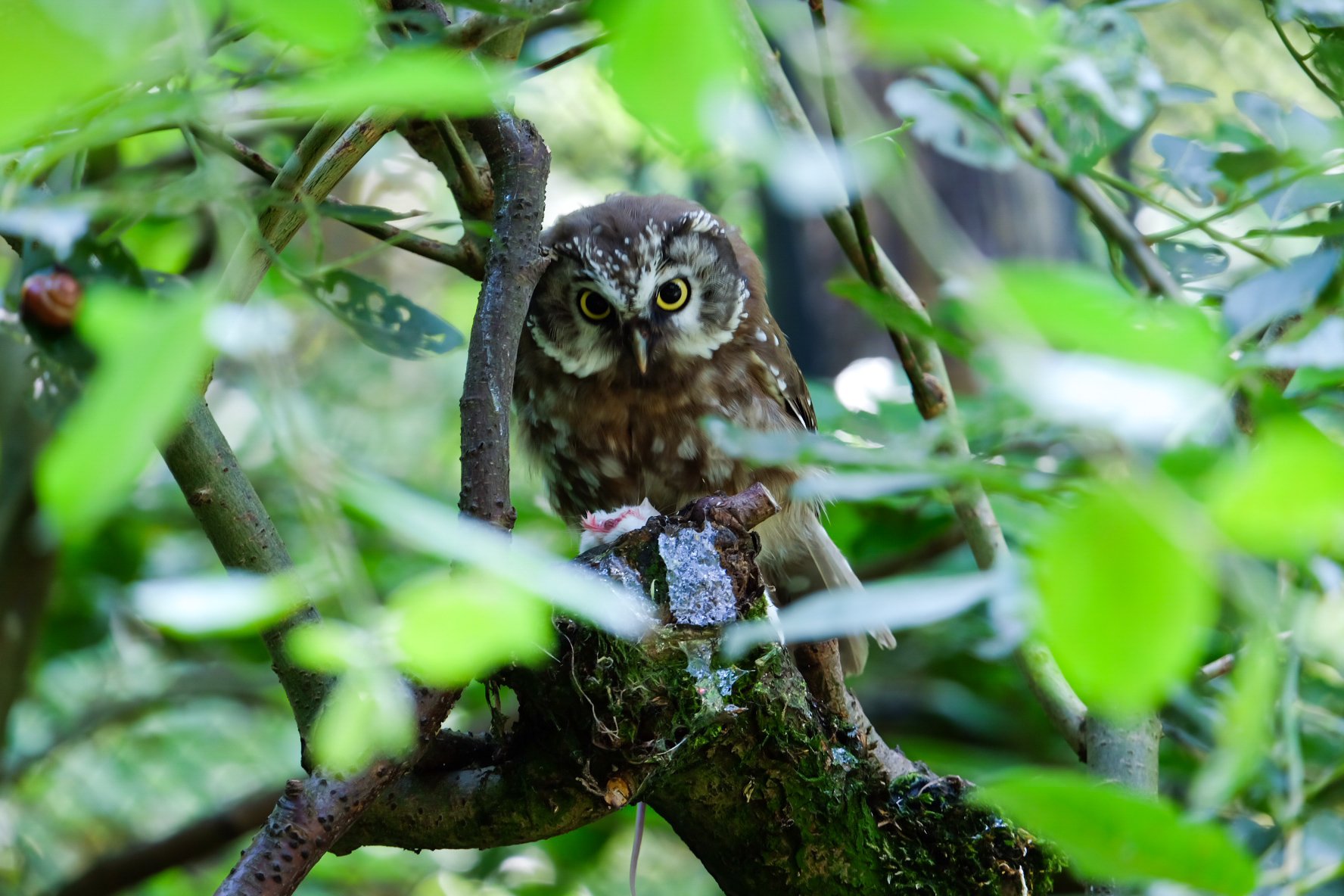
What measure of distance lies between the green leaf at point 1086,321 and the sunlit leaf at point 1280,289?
508mm

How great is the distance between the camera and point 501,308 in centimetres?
152

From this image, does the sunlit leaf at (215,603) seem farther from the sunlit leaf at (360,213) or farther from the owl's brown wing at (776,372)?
the owl's brown wing at (776,372)

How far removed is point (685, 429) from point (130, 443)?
216 centimetres

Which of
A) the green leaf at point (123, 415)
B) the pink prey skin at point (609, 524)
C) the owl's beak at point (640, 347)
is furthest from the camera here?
the owl's beak at point (640, 347)

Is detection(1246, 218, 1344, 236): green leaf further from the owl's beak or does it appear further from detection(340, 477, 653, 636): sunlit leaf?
the owl's beak

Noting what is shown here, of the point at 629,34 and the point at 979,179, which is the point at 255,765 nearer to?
the point at 979,179

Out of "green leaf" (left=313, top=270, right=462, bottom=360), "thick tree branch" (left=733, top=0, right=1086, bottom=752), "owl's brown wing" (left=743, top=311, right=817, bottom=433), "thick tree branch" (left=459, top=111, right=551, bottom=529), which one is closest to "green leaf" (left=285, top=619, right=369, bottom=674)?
"thick tree branch" (left=459, top=111, right=551, bottom=529)

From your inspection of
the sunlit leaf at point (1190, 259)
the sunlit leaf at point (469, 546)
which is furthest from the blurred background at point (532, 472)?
the sunlit leaf at point (469, 546)

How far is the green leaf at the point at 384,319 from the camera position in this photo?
1.73 meters

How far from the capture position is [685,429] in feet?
8.38

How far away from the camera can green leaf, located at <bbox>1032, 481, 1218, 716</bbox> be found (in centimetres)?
43

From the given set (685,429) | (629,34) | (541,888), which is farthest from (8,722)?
(629,34)

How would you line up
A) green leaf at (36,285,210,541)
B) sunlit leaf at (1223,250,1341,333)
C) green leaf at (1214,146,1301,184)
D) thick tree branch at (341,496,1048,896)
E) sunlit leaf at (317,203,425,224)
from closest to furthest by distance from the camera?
green leaf at (36,285,210,541)
sunlit leaf at (1223,250,1341,333)
sunlit leaf at (317,203,425,224)
thick tree branch at (341,496,1048,896)
green leaf at (1214,146,1301,184)

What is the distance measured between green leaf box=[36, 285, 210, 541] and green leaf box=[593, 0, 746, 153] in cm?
19
